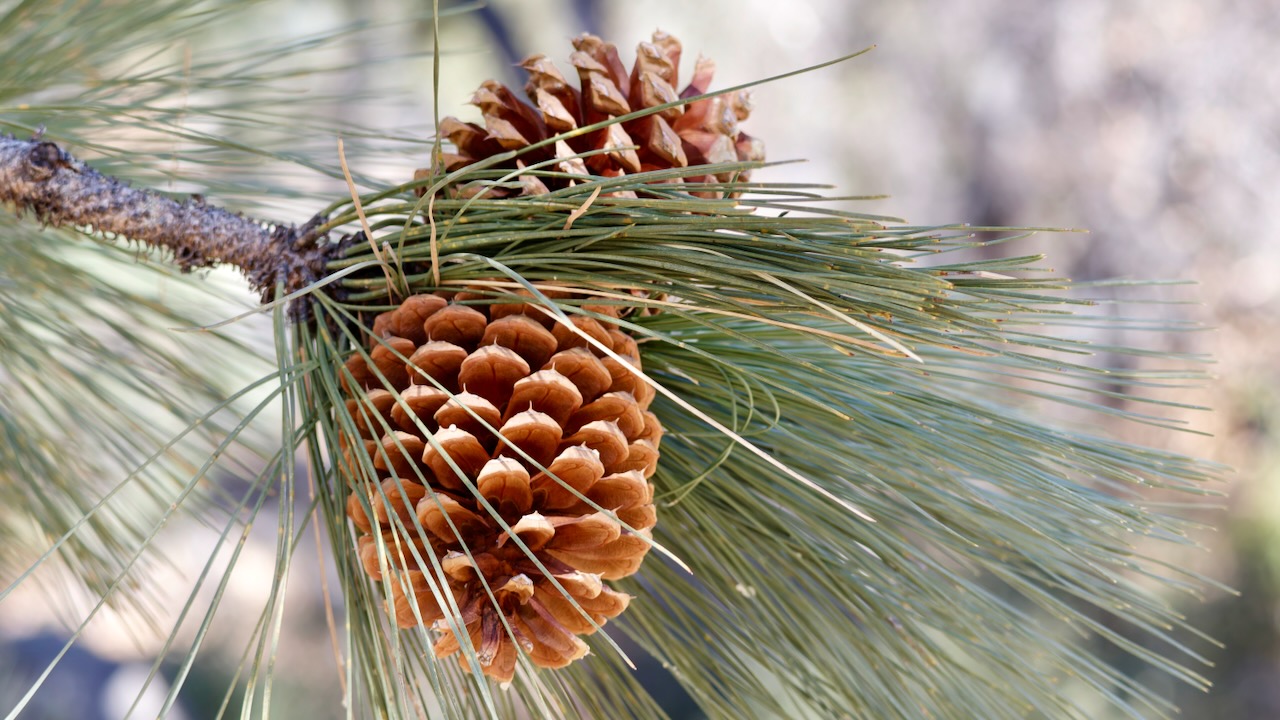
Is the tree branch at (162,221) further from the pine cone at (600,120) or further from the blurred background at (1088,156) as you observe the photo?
the blurred background at (1088,156)

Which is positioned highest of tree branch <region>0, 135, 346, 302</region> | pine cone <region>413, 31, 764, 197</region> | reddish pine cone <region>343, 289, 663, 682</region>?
pine cone <region>413, 31, 764, 197</region>

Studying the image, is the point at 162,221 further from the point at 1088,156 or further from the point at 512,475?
the point at 1088,156

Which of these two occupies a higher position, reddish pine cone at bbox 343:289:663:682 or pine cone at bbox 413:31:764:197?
pine cone at bbox 413:31:764:197

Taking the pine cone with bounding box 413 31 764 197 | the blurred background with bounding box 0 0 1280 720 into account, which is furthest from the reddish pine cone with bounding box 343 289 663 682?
the blurred background with bounding box 0 0 1280 720

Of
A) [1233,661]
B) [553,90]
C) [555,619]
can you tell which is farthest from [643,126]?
[1233,661]

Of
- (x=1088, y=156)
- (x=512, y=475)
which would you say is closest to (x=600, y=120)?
(x=512, y=475)

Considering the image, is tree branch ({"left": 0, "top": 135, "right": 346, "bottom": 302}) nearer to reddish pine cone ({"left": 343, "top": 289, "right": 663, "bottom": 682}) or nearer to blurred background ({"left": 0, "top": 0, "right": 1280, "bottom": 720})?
reddish pine cone ({"left": 343, "top": 289, "right": 663, "bottom": 682})
